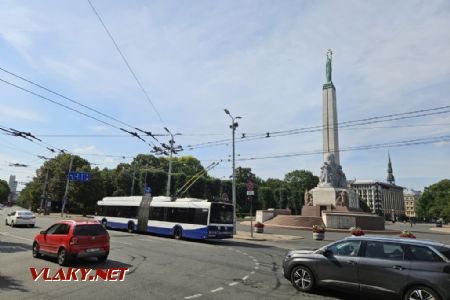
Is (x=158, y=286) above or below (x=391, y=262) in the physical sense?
below

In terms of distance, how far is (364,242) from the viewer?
27.4 ft

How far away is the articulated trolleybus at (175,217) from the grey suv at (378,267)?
13.4m

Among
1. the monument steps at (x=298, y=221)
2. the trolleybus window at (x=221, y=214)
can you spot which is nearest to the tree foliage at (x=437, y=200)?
the monument steps at (x=298, y=221)

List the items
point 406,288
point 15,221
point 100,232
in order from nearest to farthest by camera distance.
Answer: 1. point 406,288
2. point 100,232
3. point 15,221

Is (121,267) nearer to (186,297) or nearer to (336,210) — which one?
(186,297)

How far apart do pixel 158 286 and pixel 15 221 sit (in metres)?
25.9

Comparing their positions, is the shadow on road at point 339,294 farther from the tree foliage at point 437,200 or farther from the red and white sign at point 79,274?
the tree foliage at point 437,200

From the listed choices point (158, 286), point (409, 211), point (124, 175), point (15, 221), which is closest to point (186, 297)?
point (158, 286)

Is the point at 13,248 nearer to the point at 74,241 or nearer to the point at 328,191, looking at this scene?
the point at 74,241

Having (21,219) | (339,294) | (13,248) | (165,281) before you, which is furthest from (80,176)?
(339,294)

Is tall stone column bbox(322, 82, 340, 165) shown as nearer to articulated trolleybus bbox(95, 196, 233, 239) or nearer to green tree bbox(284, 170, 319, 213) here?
articulated trolleybus bbox(95, 196, 233, 239)

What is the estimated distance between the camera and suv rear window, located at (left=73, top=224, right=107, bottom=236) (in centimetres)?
1209

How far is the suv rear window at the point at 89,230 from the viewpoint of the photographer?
12095 millimetres

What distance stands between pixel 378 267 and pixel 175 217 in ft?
58.7
